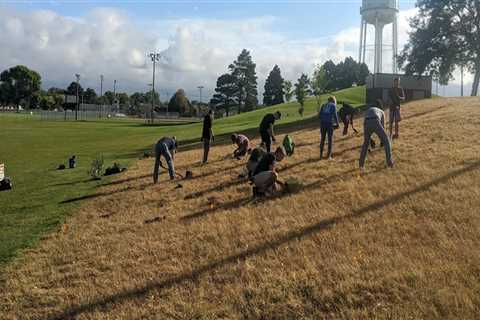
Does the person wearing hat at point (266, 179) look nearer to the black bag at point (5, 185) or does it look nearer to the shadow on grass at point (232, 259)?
the shadow on grass at point (232, 259)

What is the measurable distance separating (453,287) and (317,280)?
1538 mm

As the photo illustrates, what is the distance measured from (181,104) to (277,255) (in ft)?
441

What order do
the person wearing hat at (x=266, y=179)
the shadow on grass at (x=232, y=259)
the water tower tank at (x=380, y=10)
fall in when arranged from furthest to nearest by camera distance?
the water tower tank at (x=380, y=10) < the person wearing hat at (x=266, y=179) < the shadow on grass at (x=232, y=259)

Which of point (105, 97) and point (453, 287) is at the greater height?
point (105, 97)

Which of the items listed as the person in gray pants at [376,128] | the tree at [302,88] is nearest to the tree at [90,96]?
the tree at [302,88]

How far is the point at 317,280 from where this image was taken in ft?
19.9

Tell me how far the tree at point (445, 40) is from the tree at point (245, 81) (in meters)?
61.0

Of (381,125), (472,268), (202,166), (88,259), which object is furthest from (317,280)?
(202,166)

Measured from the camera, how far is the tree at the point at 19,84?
126m

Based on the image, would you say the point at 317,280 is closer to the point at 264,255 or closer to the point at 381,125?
the point at 264,255

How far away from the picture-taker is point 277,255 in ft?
23.2

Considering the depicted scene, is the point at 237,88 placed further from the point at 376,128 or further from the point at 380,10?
the point at 376,128

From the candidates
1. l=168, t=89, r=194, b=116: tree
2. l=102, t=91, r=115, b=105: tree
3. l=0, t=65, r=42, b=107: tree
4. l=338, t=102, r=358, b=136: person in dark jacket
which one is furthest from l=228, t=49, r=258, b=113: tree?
l=338, t=102, r=358, b=136: person in dark jacket

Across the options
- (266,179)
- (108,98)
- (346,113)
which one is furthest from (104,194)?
(108,98)
